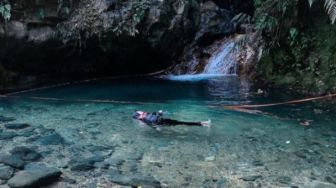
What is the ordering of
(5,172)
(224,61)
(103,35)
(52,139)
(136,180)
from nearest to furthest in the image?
1. (136,180)
2. (5,172)
3. (52,139)
4. (103,35)
5. (224,61)

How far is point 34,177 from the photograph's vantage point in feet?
12.3

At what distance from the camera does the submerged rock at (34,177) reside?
12.0 feet

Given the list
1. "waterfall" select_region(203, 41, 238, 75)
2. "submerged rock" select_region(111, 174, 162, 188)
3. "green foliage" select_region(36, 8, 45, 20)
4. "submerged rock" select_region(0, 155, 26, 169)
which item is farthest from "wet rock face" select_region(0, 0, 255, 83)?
"submerged rock" select_region(111, 174, 162, 188)

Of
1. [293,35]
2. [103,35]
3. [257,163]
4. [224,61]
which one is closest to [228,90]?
[293,35]

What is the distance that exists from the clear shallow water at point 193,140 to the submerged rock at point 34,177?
17 centimetres

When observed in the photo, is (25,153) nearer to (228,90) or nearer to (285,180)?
(285,180)

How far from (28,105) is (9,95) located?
1.29m

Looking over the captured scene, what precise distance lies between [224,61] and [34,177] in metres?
7.56

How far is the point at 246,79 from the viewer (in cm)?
965

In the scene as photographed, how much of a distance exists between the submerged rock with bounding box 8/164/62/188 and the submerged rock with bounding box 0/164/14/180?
0.34 feet

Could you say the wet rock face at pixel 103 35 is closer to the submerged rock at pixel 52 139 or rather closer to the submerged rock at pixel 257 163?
the submerged rock at pixel 52 139

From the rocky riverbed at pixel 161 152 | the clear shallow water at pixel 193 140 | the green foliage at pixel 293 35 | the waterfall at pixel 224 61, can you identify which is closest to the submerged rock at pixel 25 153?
the rocky riverbed at pixel 161 152

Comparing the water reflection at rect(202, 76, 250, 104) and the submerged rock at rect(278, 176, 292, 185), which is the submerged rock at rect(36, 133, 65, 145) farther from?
the water reflection at rect(202, 76, 250, 104)

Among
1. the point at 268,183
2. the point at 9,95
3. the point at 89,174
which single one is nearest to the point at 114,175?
the point at 89,174
